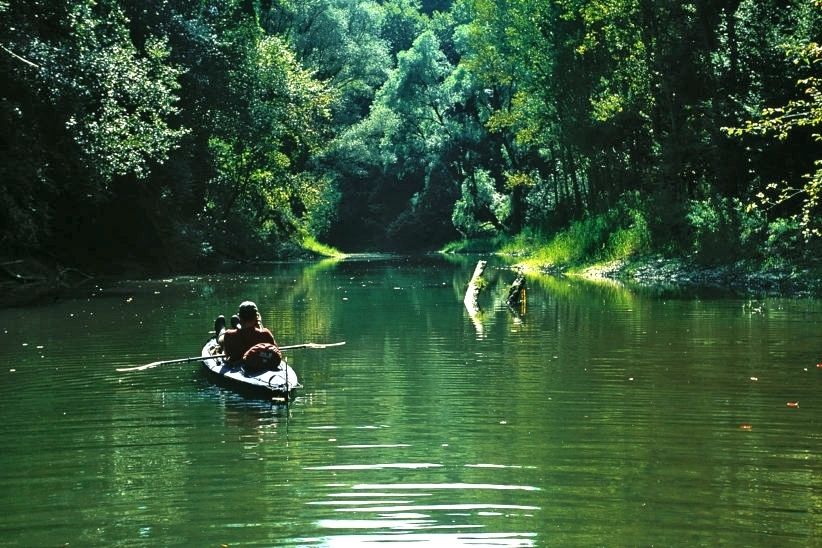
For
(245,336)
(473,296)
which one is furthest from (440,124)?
(245,336)

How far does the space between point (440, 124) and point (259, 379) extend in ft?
207

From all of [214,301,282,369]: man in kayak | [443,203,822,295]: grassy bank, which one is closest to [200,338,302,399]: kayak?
[214,301,282,369]: man in kayak

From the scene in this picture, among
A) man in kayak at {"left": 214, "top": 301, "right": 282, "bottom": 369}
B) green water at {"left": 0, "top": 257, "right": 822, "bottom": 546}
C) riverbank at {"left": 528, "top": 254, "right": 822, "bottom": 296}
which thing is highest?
riverbank at {"left": 528, "top": 254, "right": 822, "bottom": 296}

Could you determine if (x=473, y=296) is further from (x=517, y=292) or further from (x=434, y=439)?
(x=434, y=439)

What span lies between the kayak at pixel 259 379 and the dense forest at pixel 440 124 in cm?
888

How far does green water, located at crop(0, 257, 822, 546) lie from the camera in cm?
845

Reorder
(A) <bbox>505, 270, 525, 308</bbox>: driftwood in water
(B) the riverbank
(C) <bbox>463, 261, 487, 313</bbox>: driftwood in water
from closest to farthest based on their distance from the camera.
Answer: (C) <bbox>463, 261, 487, 313</bbox>: driftwood in water
(A) <bbox>505, 270, 525, 308</bbox>: driftwood in water
(B) the riverbank

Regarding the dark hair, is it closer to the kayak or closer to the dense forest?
the kayak

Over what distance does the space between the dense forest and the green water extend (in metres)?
4.68

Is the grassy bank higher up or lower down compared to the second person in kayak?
higher up

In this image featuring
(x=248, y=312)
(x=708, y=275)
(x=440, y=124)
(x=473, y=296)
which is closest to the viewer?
(x=248, y=312)

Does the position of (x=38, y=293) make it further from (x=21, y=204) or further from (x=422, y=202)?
(x=422, y=202)

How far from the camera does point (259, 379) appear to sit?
1463cm

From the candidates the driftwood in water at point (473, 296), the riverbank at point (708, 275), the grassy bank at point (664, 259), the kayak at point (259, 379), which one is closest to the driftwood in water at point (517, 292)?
the driftwood in water at point (473, 296)
